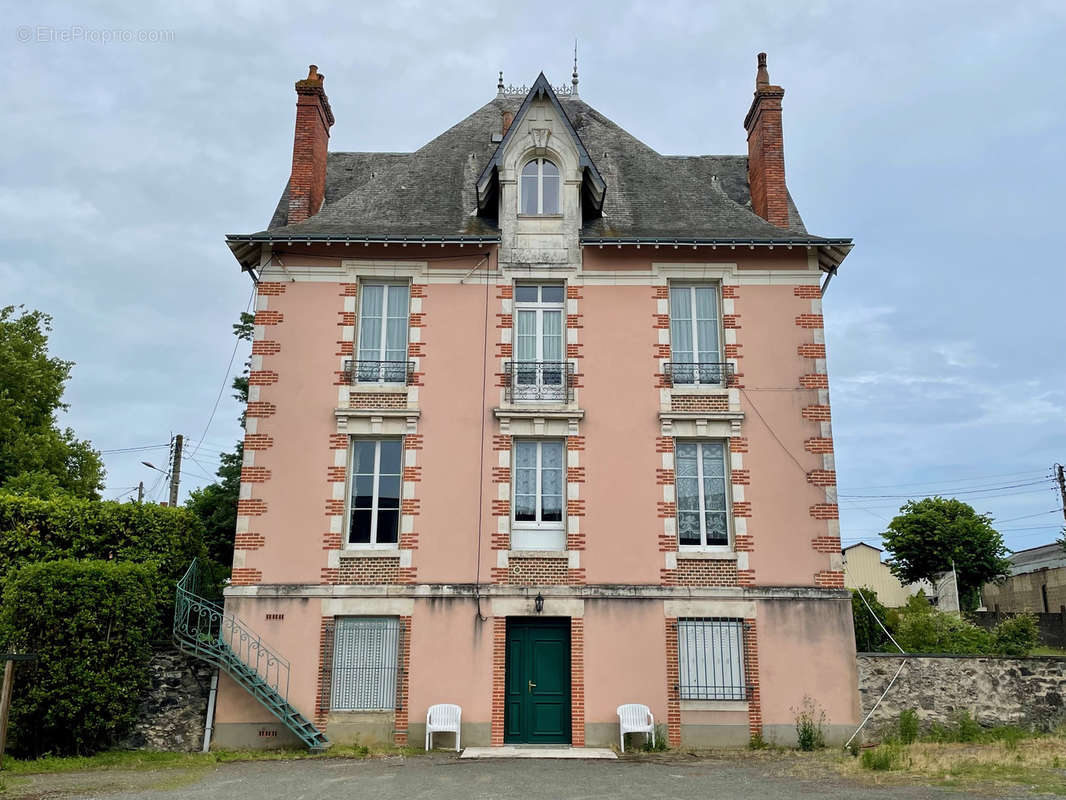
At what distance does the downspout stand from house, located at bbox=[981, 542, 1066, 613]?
105ft

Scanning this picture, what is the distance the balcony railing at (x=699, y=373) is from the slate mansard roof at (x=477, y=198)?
86.4 inches

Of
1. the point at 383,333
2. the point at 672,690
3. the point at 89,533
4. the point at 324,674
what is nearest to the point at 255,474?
the point at 89,533

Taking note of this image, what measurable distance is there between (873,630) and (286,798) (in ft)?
35.1

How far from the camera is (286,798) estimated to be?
975 cm

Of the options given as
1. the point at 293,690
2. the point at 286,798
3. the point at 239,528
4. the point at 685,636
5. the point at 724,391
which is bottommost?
the point at 286,798

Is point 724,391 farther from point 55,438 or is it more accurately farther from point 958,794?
point 55,438

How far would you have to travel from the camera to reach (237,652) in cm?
1359

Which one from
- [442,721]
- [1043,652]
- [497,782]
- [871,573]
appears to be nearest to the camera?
[497,782]

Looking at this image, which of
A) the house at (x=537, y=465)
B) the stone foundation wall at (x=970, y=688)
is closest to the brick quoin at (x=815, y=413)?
the house at (x=537, y=465)

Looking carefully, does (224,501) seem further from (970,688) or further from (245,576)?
(970,688)

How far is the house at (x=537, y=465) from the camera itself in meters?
13.7

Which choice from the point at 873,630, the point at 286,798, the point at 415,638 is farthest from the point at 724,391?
the point at 286,798

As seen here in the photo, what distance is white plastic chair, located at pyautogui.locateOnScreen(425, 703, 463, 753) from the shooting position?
13.1m

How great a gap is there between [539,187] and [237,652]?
31.2 ft
